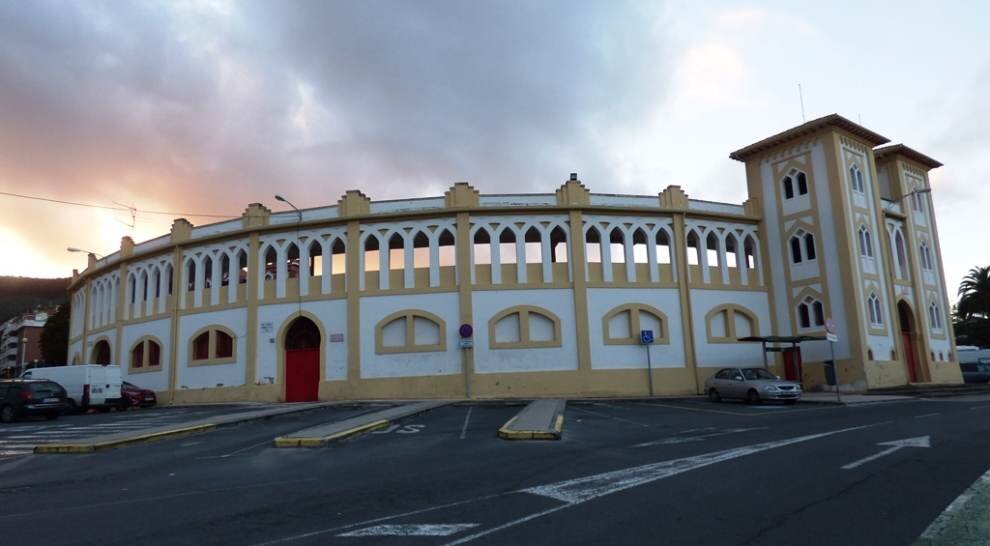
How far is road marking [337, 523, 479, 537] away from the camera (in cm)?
615

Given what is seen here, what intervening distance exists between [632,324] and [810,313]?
9071mm

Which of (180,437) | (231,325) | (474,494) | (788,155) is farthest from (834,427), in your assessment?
(231,325)

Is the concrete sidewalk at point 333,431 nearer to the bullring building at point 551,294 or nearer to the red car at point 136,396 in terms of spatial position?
the bullring building at point 551,294

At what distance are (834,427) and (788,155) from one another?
2227 cm

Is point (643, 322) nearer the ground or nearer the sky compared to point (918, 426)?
nearer the sky

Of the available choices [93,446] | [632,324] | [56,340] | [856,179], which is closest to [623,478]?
[93,446]

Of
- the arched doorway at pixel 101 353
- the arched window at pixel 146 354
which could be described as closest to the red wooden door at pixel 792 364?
the arched window at pixel 146 354

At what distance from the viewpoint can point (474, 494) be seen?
795 cm

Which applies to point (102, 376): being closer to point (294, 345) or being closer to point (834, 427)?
point (294, 345)

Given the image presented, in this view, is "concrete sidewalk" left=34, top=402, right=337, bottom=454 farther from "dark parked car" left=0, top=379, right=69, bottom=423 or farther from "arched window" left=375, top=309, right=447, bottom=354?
"arched window" left=375, top=309, right=447, bottom=354

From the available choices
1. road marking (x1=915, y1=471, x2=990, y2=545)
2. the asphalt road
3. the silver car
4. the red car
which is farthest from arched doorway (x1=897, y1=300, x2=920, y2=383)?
the red car

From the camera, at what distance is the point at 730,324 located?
32.2 metres

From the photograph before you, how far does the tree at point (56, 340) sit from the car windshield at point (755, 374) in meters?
60.3

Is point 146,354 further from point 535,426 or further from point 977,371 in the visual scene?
point 977,371
